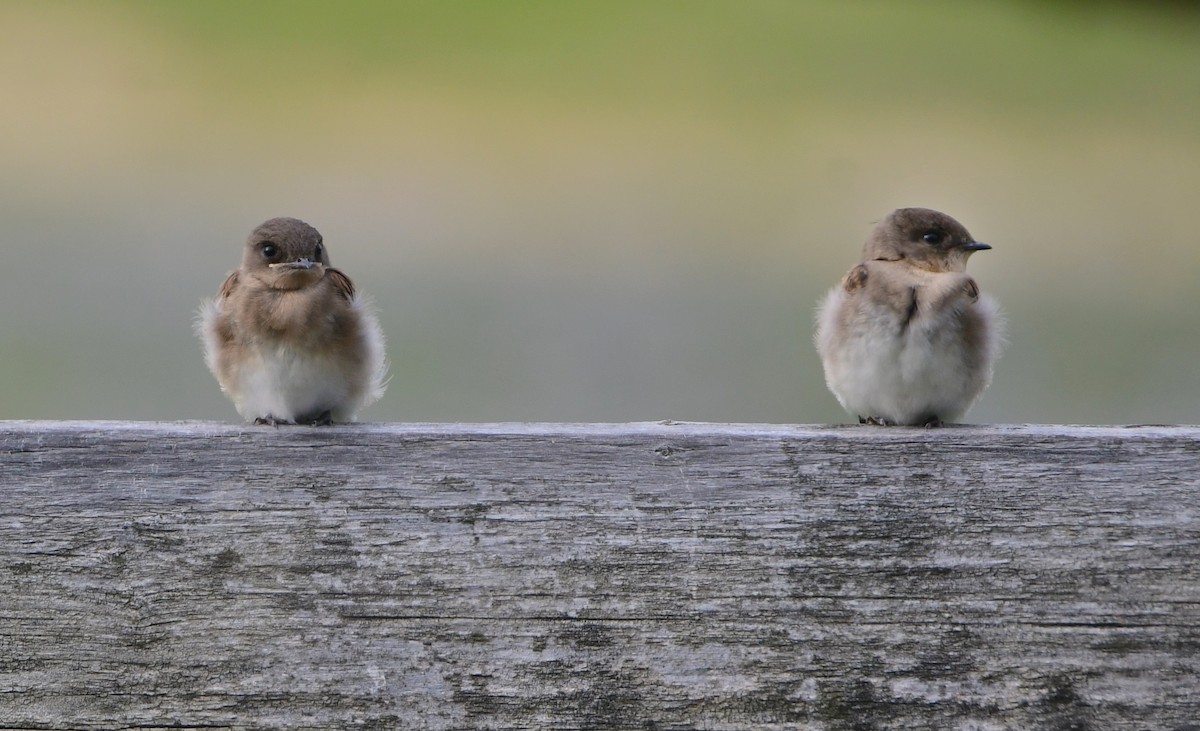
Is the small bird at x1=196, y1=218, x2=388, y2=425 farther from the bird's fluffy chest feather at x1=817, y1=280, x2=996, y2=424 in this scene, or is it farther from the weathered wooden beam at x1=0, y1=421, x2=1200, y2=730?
the bird's fluffy chest feather at x1=817, y1=280, x2=996, y2=424

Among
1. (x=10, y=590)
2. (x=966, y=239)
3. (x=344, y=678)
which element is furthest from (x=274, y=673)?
(x=966, y=239)

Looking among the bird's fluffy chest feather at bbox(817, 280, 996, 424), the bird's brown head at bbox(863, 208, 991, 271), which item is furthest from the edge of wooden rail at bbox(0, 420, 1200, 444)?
the bird's brown head at bbox(863, 208, 991, 271)

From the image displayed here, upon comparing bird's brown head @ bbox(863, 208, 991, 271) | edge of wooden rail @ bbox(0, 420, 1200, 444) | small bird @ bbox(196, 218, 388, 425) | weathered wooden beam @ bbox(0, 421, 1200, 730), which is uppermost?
bird's brown head @ bbox(863, 208, 991, 271)

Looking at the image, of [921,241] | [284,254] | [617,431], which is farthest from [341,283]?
[921,241]

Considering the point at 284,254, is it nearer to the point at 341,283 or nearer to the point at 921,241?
the point at 341,283

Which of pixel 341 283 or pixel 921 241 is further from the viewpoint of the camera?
pixel 921 241

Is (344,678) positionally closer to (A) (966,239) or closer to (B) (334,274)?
(B) (334,274)
